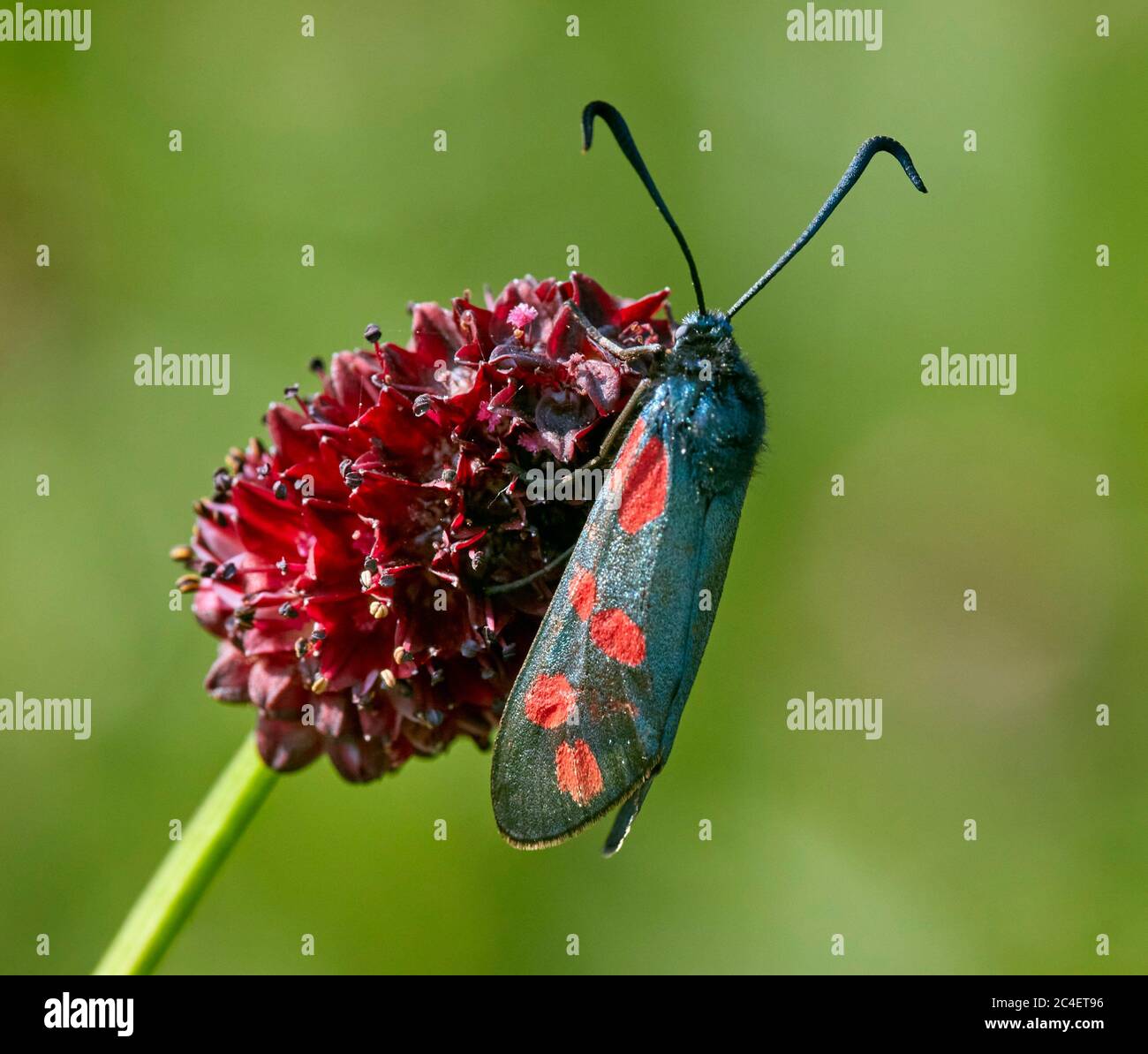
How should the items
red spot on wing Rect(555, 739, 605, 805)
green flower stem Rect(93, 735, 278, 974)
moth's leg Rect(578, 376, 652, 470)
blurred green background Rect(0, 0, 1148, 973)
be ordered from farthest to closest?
blurred green background Rect(0, 0, 1148, 973), green flower stem Rect(93, 735, 278, 974), moth's leg Rect(578, 376, 652, 470), red spot on wing Rect(555, 739, 605, 805)

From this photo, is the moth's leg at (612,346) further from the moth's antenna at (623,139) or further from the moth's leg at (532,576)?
the moth's leg at (532,576)

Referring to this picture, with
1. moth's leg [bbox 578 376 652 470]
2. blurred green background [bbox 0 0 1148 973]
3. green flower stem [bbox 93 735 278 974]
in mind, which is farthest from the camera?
blurred green background [bbox 0 0 1148 973]

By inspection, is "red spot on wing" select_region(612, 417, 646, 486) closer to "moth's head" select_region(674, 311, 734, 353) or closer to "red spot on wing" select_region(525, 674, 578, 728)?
"moth's head" select_region(674, 311, 734, 353)

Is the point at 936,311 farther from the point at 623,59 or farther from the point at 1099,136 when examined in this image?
the point at 623,59

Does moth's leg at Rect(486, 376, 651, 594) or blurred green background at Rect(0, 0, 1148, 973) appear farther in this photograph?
blurred green background at Rect(0, 0, 1148, 973)

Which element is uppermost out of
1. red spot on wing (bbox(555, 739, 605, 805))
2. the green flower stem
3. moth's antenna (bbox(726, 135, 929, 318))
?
moth's antenna (bbox(726, 135, 929, 318))

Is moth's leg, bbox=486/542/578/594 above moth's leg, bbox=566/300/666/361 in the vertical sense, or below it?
below

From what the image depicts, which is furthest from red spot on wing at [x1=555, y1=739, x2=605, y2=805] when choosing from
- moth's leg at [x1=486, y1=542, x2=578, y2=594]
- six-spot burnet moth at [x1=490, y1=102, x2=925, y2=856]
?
moth's leg at [x1=486, y1=542, x2=578, y2=594]
